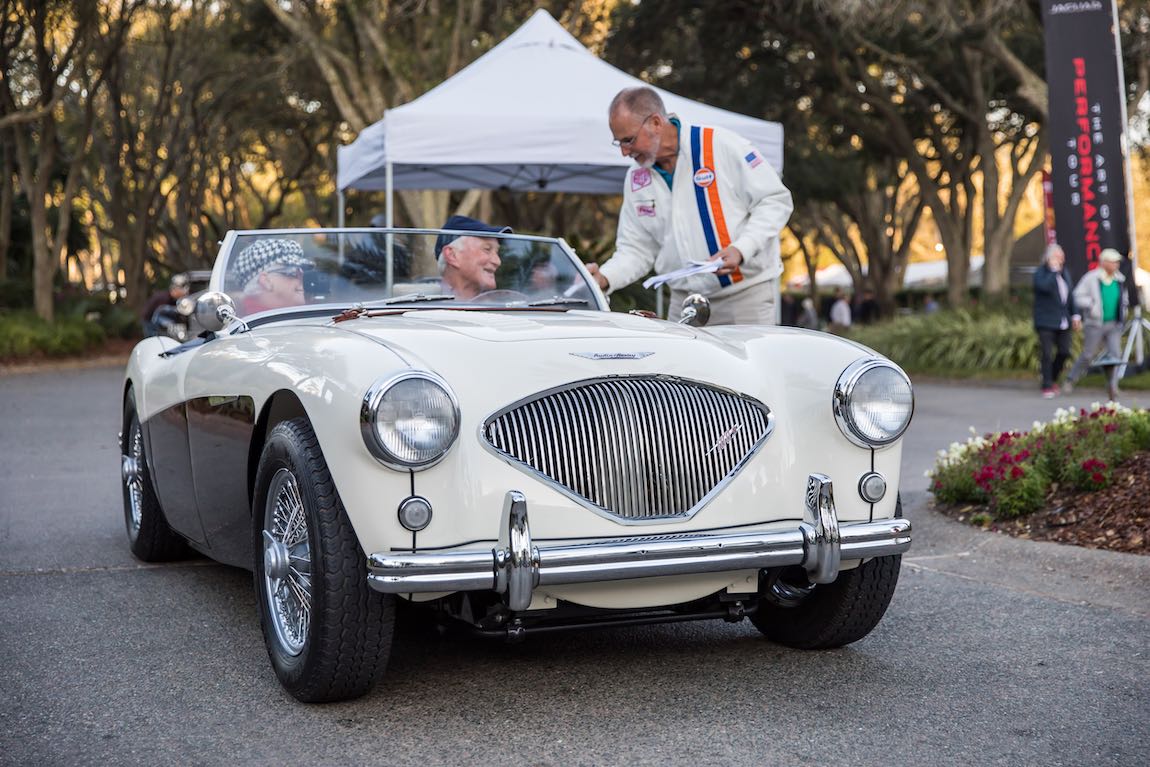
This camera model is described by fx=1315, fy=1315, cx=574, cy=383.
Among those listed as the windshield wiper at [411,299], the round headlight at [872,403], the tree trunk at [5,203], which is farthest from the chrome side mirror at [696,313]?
the tree trunk at [5,203]

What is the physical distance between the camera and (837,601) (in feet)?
12.7

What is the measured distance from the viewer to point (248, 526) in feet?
13.0

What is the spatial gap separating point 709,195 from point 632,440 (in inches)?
93.6

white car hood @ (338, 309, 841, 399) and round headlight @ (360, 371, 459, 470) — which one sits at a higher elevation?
white car hood @ (338, 309, 841, 399)

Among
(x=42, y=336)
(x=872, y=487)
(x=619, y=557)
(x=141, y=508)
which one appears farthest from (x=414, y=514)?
(x=42, y=336)

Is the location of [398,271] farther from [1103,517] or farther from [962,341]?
[962,341]

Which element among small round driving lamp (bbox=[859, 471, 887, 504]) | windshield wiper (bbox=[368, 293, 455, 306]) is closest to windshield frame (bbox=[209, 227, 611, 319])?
windshield wiper (bbox=[368, 293, 455, 306])

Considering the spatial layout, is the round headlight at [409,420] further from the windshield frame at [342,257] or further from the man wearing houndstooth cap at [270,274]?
the man wearing houndstooth cap at [270,274]

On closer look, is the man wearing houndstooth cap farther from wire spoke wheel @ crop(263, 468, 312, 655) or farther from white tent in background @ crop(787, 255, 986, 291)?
white tent in background @ crop(787, 255, 986, 291)

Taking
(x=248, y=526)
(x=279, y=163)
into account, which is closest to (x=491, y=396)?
(x=248, y=526)

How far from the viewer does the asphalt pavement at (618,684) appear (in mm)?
3193

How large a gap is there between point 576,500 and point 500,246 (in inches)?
70.7

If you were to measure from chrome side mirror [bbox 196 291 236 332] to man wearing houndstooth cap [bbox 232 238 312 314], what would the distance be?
0.17 m

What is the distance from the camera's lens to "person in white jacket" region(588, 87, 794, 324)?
216 inches
